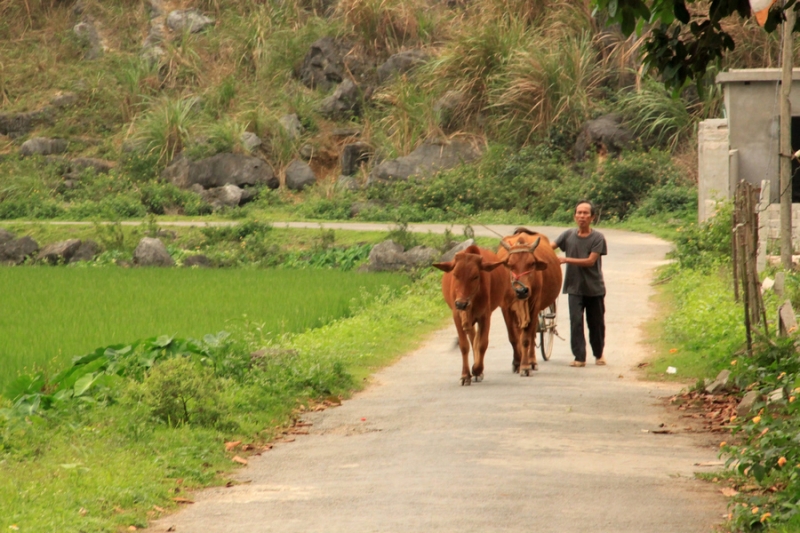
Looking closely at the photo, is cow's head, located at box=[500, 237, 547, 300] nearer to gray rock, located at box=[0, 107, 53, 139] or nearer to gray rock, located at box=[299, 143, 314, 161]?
gray rock, located at box=[299, 143, 314, 161]

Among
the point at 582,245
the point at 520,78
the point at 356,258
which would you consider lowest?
the point at 356,258

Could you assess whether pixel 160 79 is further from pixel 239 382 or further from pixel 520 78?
pixel 239 382

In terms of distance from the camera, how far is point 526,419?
8523 mm

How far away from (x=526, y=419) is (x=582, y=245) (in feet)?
11.4

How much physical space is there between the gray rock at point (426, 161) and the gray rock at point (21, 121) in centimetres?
1311

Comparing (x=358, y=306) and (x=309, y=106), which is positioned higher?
(x=309, y=106)

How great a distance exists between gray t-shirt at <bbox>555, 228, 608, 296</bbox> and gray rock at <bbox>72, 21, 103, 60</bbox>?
34674 mm

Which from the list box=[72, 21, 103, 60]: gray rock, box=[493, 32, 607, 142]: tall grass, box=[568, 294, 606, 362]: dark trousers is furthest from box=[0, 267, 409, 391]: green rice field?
box=[72, 21, 103, 60]: gray rock

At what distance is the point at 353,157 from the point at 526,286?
2481 centimetres

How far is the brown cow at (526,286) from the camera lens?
35.1 feet

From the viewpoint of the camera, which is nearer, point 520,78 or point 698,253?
point 698,253

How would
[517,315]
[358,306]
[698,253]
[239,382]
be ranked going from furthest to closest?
[698,253]
[358,306]
[517,315]
[239,382]

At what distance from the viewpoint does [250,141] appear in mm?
34938

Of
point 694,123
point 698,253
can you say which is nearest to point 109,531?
point 698,253
